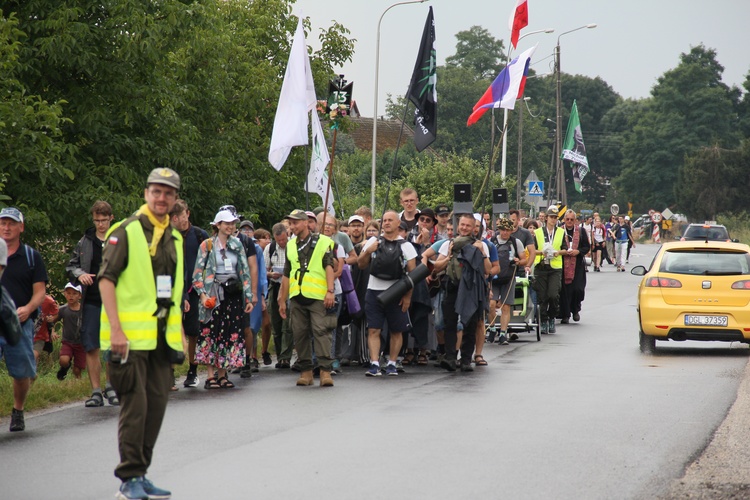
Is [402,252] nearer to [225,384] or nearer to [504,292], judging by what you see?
[225,384]

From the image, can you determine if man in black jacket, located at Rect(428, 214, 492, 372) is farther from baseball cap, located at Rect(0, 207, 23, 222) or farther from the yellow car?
baseball cap, located at Rect(0, 207, 23, 222)

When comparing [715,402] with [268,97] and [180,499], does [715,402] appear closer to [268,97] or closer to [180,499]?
[180,499]

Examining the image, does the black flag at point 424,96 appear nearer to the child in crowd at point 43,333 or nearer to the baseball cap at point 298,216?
the baseball cap at point 298,216

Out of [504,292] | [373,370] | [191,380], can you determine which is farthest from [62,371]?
[504,292]

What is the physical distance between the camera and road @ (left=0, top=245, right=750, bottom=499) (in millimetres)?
7711

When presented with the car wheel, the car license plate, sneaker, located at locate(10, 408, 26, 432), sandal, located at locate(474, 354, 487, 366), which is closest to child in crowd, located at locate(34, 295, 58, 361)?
sneaker, located at locate(10, 408, 26, 432)

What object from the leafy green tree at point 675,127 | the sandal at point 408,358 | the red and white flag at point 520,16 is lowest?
the sandal at point 408,358

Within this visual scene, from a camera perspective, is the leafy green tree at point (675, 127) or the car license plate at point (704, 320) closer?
the car license plate at point (704, 320)

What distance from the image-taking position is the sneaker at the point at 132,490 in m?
7.05

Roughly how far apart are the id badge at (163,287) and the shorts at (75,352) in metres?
6.03

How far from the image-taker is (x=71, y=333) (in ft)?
42.3

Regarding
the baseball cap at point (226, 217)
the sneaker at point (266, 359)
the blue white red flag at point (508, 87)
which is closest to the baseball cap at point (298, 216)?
the baseball cap at point (226, 217)

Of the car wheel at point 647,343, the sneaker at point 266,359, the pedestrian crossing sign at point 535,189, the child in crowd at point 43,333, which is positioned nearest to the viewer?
the child in crowd at point 43,333

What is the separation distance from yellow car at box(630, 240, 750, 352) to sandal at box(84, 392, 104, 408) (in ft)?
26.0
